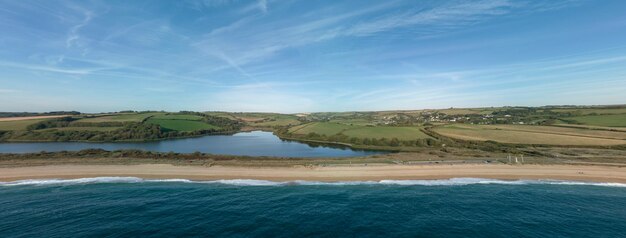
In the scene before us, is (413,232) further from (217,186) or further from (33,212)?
(33,212)

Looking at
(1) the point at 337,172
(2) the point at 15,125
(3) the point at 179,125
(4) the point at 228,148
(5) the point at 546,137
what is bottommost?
(4) the point at 228,148

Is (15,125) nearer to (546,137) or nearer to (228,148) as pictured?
(228,148)

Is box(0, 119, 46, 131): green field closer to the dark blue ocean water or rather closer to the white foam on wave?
the white foam on wave

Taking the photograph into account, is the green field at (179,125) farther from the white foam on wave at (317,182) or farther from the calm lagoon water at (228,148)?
the white foam on wave at (317,182)

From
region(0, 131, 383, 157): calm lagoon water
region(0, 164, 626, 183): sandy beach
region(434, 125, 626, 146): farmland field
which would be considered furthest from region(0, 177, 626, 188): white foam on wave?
region(434, 125, 626, 146): farmland field

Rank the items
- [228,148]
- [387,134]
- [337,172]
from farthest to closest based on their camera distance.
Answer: [387,134] < [228,148] < [337,172]

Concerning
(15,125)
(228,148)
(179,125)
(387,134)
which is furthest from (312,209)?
(15,125)

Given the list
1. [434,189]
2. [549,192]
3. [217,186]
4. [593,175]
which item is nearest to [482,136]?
[593,175]
